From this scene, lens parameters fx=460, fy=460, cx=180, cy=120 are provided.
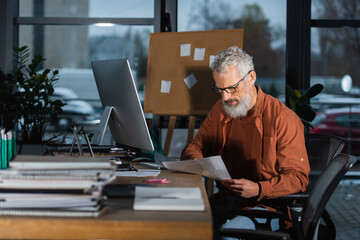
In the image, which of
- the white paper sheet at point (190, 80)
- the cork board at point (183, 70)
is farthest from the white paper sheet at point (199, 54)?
the white paper sheet at point (190, 80)

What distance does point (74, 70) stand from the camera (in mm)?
4312

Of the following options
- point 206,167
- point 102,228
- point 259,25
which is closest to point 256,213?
point 206,167

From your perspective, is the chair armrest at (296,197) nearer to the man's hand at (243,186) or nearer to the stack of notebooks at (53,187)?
the man's hand at (243,186)

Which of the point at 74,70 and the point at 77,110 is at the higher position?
the point at 74,70

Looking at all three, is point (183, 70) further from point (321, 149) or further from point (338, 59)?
point (338, 59)

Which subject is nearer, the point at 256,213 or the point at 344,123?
the point at 256,213

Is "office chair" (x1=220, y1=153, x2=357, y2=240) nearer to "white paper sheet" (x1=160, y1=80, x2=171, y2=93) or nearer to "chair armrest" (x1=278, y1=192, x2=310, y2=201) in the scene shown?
"chair armrest" (x1=278, y1=192, x2=310, y2=201)

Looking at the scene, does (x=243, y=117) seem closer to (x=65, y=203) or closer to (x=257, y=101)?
(x=257, y=101)

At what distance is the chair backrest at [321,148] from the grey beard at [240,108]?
385 mm

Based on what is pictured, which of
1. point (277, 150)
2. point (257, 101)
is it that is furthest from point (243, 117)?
point (277, 150)

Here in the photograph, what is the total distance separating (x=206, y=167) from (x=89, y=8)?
114 inches

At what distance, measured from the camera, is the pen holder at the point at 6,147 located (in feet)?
6.54

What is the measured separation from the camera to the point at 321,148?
223 centimetres

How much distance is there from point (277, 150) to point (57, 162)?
1.17 m
